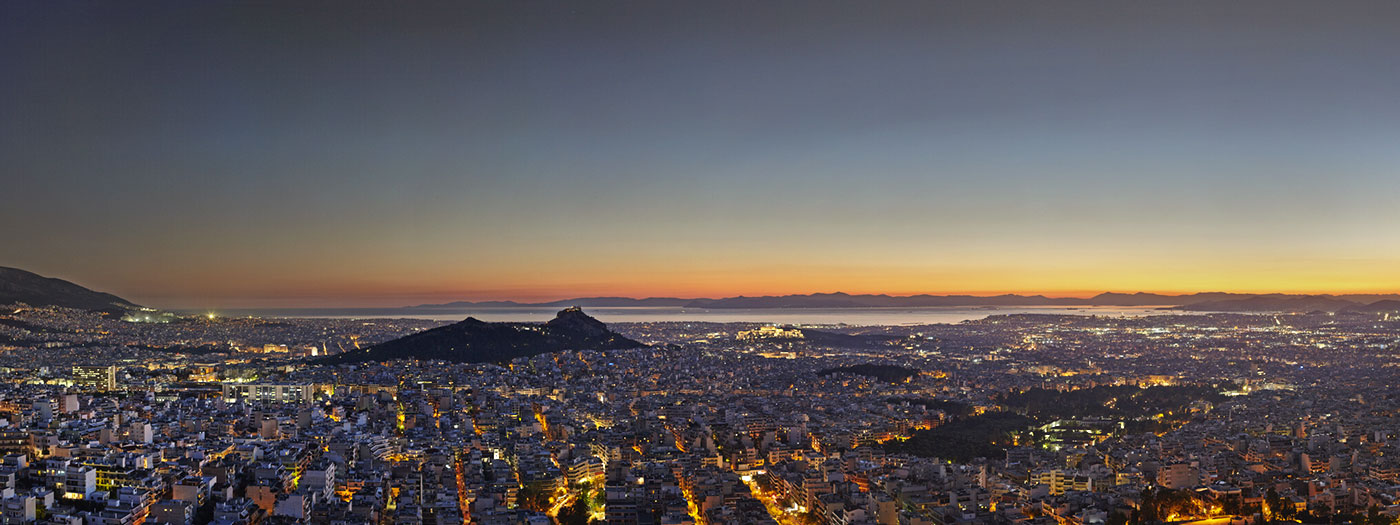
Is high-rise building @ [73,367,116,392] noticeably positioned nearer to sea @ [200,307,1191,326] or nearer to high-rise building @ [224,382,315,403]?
high-rise building @ [224,382,315,403]

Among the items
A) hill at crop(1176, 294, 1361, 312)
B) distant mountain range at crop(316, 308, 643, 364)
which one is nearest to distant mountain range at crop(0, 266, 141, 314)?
distant mountain range at crop(316, 308, 643, 364)

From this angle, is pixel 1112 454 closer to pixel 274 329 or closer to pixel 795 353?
pixel 795 353

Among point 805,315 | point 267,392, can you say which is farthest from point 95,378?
point 805,315

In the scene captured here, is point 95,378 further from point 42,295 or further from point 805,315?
point 805,315

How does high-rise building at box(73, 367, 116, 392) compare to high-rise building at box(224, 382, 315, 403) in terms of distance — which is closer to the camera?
high-rise building at box(224, 382, 315, 403)

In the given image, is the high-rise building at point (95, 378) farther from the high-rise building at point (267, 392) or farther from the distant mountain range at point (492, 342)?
the distant mountain range at point (492, 342)
